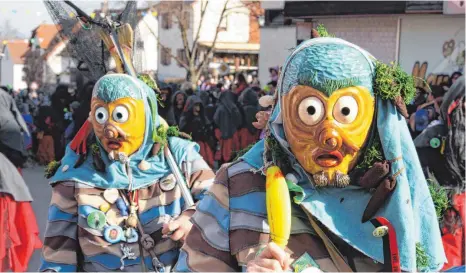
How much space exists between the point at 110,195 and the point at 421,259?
2017 millimetres

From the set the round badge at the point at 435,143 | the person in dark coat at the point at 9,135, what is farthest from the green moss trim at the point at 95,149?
the person in dark coat at the point at 9,135

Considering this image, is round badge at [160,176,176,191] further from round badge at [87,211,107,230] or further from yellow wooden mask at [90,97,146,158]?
round badge at [87,211,107,230]

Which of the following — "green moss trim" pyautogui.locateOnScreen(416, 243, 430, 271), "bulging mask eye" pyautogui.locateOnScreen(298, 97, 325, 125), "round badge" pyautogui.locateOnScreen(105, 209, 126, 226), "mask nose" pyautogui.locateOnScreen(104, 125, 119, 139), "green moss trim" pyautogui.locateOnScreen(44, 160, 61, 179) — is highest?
"bulging mask eye" pyautogui.locateOnScreen(298, 97, 325, 125)

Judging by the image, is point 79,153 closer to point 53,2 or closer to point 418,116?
point 53,2

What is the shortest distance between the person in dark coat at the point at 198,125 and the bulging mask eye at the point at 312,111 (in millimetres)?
10406

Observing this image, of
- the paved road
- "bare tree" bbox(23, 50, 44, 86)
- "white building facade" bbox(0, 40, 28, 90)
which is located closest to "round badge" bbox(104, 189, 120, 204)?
the paved road

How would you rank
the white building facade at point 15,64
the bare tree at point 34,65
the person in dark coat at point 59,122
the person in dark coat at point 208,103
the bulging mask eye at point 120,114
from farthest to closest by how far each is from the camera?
the white building facade at point 15,64
the bare tree at point 34,65
the person in dark coat at point 59,122
the person in dark coat at point 208,103
the bulging mask eye at point 120,114

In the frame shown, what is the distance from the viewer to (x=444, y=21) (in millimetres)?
14953

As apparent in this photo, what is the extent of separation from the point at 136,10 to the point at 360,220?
295 centimetres

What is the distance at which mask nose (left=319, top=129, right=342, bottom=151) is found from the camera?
→ 2289 millimetres

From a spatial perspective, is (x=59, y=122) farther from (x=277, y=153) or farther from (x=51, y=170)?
(x=277, y=153)

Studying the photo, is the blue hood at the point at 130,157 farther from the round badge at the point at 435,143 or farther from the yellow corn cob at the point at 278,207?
the round badge at the point at 435,143

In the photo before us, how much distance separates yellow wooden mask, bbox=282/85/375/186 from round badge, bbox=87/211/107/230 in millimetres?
1743

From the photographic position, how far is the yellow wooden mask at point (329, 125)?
231 cm
